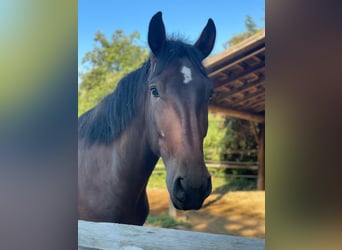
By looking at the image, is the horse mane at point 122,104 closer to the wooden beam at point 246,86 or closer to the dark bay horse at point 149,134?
the dark bay horse at point 149,134

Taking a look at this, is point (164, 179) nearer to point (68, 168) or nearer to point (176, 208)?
point (176, 208)

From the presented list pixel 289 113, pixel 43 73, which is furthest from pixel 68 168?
pixel 289 113

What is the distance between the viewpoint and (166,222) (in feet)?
5.47

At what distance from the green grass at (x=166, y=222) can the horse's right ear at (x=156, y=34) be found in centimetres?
82

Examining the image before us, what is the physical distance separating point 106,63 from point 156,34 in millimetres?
350

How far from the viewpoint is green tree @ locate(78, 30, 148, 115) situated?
67.5 inches

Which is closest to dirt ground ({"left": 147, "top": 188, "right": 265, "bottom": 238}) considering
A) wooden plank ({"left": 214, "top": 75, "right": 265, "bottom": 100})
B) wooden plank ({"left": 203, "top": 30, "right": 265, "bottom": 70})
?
wooden plank ({"left": 214, "top": 75, "right": 265, "bottom": 100})

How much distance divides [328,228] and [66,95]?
4.74 ft

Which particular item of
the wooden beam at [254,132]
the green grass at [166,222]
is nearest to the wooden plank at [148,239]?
the green grass at [166,222]

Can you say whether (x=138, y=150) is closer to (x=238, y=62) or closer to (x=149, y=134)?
(x=149, y=134)

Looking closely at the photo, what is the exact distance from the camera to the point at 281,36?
1275mm

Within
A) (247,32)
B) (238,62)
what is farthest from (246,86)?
(247,32)

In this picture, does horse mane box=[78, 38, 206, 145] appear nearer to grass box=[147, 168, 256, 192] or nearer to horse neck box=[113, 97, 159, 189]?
horse neck box=[113, 97, 159, 189]

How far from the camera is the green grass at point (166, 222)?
1.62 meters
